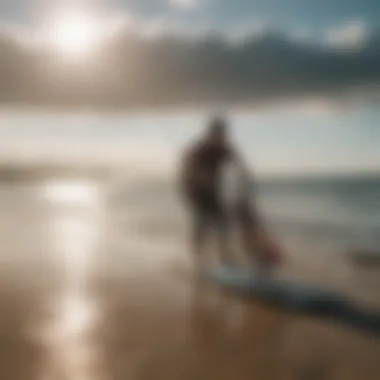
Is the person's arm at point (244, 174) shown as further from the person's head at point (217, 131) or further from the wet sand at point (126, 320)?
the wet sand at point (126, 320)

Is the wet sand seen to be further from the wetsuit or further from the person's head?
the person's head

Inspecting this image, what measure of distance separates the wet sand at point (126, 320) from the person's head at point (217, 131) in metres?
0.18

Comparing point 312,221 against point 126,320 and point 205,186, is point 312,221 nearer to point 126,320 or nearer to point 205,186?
point 205,186

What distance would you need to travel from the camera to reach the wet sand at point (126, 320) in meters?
0.84

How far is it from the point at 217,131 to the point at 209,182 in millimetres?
83

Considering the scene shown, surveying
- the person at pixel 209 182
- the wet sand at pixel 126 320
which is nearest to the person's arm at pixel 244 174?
the person at pixel 209 182

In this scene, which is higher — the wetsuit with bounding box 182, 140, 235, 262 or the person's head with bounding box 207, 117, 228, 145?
the person's head with bounding box 207, 117, 228, 145

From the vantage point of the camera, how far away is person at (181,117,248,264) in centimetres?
90

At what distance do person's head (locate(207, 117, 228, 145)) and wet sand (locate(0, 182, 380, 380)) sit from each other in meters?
0.18

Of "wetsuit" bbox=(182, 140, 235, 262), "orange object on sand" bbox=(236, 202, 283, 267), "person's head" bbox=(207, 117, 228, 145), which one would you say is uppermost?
"person's head" bbox=(207, 117, 228, 145)

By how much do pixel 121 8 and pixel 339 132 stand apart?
40cm

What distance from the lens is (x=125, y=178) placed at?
0.92m

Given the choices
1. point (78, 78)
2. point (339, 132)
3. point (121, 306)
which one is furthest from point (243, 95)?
point (121, 306)

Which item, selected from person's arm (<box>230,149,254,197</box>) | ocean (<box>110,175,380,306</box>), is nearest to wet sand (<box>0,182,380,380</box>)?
Result: ocean (<box>110,175,380,306</box>)
